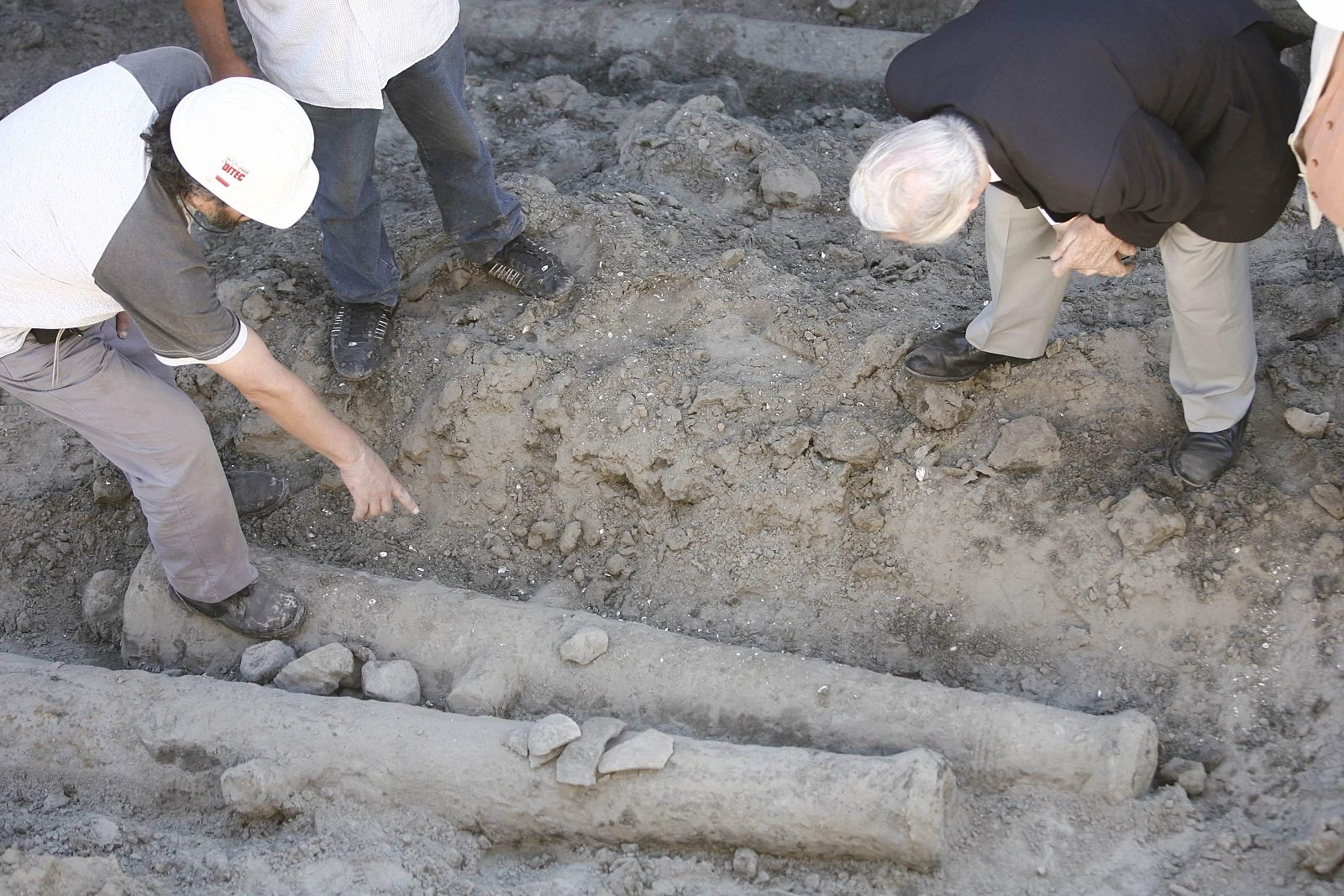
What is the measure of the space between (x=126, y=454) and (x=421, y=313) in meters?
1.19

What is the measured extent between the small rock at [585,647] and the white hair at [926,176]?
4.17 ft

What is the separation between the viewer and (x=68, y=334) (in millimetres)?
2771

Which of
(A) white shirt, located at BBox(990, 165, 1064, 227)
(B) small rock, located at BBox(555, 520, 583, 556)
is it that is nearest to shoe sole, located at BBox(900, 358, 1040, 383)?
(A) white shirt, located at BBox(990, 165, 1064, 227)

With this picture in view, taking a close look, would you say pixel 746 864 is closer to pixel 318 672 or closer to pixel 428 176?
pixel 318 672

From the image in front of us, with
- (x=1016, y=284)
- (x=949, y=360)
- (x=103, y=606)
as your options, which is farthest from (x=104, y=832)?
(x=1016, y=284)

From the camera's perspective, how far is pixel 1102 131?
230 centimetres

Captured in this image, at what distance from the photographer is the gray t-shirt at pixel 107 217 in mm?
2398

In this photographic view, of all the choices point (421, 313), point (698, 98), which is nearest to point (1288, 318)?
point (698, 98)

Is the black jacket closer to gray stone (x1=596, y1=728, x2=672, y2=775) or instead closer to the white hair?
the white hair

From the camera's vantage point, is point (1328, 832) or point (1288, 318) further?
point (1288, 318)

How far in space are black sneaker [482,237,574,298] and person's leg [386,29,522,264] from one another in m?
0.04

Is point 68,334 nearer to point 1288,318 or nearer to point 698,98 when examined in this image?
point 698,98

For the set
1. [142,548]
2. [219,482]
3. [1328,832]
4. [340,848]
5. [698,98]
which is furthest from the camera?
[698,98]

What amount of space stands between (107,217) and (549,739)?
1.51 meters
